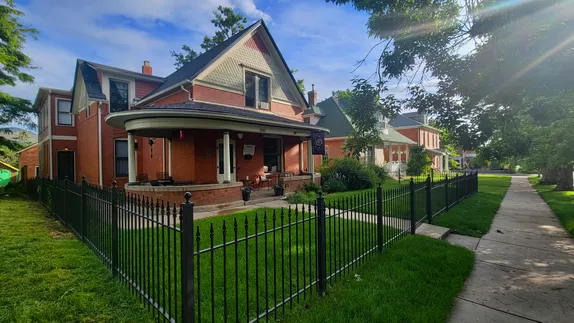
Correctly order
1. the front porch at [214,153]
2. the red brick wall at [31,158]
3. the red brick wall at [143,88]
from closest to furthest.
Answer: the front porch at [214,153]
the red brick wall at [143,88]
the red brick wall at [31,158]

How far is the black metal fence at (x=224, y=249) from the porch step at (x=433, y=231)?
0.74 ft

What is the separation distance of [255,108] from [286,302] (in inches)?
503

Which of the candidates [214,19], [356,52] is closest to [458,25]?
[356,52]

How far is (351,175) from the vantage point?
15.7 m

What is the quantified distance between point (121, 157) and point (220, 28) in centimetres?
1853

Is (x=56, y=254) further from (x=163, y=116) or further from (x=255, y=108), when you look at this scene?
(x=255, y=108)

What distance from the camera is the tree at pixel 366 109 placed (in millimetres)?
6990

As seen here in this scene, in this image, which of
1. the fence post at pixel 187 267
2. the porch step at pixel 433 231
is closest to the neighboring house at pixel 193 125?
the porch step at pixel 433 231

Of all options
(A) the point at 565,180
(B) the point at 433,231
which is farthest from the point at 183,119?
(A) the point at 565,180

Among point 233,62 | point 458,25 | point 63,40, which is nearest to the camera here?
point 458,25

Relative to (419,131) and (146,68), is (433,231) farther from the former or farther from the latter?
(419,131)

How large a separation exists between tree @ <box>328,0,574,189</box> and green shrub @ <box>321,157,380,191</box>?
8235 millimetres

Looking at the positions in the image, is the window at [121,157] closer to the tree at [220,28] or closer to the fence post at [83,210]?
the fence post at [83,210]

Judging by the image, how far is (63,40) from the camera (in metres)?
11.9
